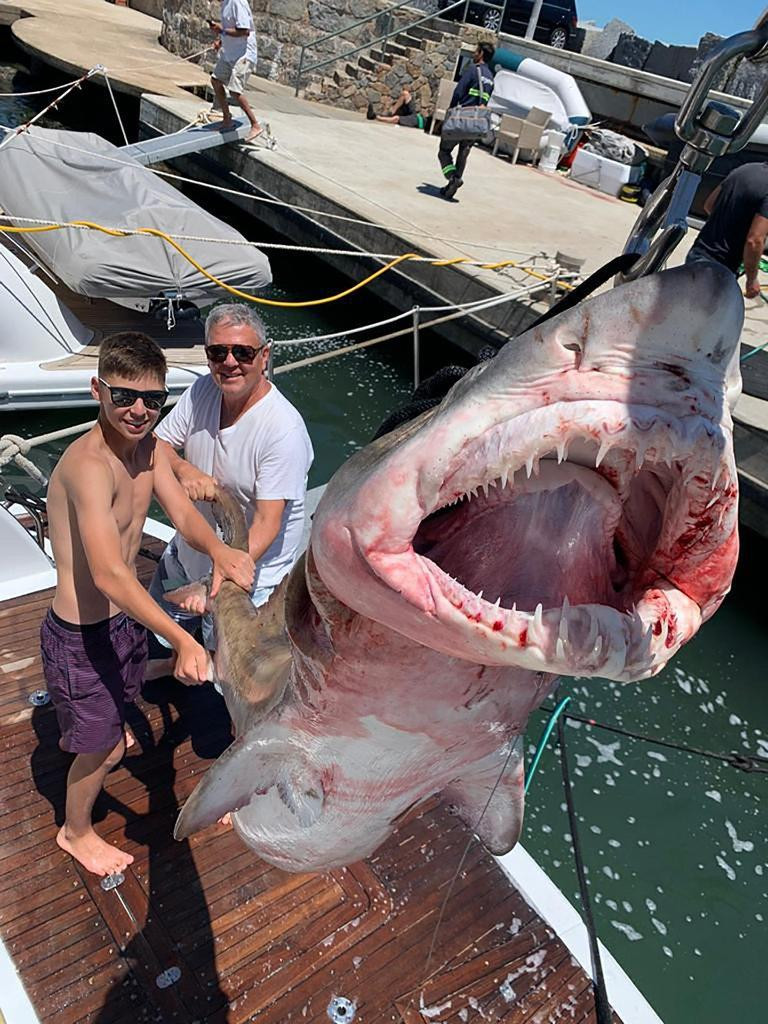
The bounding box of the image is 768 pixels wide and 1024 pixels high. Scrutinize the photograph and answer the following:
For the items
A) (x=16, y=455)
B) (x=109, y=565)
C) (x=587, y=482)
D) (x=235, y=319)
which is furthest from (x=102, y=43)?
(x=587, y=482)

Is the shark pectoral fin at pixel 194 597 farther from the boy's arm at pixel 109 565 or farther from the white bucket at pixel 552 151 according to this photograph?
the white bucket at pixel 552 151

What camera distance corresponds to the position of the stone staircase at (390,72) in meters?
17.1

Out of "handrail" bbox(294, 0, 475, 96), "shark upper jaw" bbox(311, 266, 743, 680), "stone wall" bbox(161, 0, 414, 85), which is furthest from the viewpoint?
"stone wall" bbox(161, 0, 414, 85)

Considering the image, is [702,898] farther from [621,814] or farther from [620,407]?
[620,407]

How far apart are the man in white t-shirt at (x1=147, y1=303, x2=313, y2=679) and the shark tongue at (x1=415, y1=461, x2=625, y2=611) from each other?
1523 millimetres

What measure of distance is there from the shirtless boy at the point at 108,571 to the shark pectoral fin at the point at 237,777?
44 cm

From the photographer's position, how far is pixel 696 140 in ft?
3.85

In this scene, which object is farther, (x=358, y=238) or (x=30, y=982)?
(x=358, y=238)

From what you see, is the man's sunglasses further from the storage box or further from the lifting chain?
the storage box

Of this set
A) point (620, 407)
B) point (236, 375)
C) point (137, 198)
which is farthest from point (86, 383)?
point (620, 407)

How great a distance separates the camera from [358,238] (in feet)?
32.0

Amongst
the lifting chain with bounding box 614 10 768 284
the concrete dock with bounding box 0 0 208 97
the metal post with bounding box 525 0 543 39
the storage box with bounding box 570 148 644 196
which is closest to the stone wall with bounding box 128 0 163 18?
the concrete dock with bounding box 0 0 208 97

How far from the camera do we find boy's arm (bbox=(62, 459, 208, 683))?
2.10 metres

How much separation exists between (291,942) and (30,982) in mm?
850
